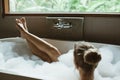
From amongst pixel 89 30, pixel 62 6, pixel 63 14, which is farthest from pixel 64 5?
pixel 89 30

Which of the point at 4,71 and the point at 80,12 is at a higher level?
the point at 80,12

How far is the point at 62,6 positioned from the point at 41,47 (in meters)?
0.74

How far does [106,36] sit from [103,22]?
15 centimetres

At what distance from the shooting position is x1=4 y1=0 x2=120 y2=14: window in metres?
2.08

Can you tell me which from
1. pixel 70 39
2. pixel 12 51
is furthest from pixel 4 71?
pixel 70 39

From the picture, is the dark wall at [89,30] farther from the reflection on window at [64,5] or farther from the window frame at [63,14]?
the reflection on window at [64,5]

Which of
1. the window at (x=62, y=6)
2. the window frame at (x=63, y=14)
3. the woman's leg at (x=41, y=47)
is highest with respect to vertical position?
the window at (x=62, y=6)

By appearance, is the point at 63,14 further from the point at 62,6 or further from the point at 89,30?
the point at 89,30

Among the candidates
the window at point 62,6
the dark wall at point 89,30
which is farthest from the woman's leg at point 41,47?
the window at point 62,6

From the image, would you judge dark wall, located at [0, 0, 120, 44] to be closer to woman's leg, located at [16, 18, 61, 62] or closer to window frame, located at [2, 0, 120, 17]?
window frame, located at [2, 0, 120, 17]

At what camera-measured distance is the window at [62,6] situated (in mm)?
2082

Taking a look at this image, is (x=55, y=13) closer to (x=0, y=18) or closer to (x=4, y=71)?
(x=0, y=18)

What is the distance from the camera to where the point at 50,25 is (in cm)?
221

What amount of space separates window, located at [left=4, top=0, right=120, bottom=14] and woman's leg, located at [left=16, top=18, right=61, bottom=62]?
2.01ft
